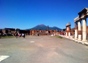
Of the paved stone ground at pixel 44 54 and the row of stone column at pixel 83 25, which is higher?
the row of stone column at pixel 83 25

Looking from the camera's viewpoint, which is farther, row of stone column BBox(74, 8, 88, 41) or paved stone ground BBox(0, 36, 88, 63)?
row of stone column BBox(74, 8, 88, 41)

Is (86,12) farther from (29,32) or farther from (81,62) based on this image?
(29,32)

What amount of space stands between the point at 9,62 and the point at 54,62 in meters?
2.44

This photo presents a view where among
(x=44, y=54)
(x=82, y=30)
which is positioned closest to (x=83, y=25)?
(x=82, y=30)

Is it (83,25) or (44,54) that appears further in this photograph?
(83,25)

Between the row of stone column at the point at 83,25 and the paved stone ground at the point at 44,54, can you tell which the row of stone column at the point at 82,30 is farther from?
the paved stone ground at the point at 44,54

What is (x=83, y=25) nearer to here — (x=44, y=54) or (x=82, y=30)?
(x=82, y=30)

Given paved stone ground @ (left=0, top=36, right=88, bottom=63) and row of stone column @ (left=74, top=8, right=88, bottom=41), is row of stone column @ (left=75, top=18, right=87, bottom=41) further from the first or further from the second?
paved stone ground @ (left=0, top=36, right=88, bottom=63)

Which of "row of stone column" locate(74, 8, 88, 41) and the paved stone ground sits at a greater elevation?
"row of stone column" locate(74, 8, 88, 41)

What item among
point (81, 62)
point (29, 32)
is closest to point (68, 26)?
point (81, 62)

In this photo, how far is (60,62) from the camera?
1002 centimetres

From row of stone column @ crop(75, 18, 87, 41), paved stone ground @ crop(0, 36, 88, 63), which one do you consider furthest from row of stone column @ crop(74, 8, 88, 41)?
paved stone ground @ crop(0, 36, 88, 63)

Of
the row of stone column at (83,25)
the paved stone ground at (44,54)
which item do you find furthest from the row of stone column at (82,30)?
the paved stone ground at (44,54)

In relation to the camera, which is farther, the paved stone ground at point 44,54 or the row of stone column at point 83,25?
the row of stone column at point 83,25
